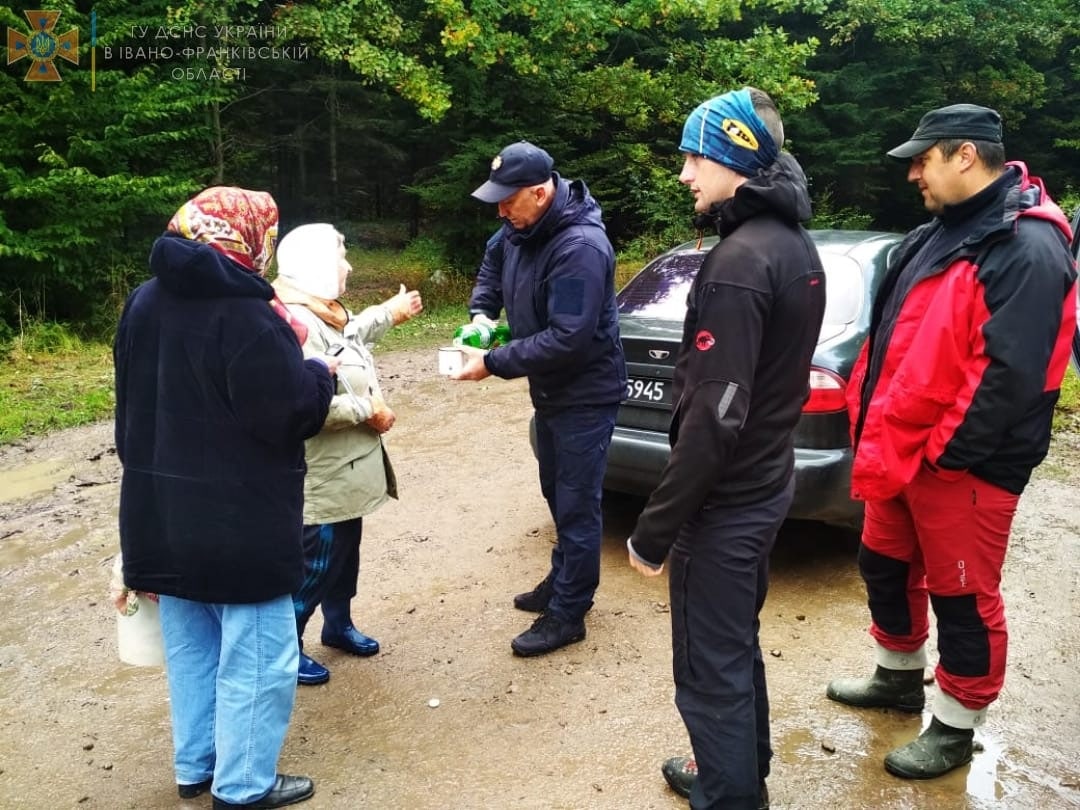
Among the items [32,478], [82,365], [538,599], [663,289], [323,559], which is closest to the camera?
[323,559]

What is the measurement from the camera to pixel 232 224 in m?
2.48

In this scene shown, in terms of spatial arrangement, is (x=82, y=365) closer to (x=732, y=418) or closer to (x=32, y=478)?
(x=32, y=478)

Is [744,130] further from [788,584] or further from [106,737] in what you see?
[106,737]

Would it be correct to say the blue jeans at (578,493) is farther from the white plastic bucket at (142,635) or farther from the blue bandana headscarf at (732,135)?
the white plastic bucket at (142,635)

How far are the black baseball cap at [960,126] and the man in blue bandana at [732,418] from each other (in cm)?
72

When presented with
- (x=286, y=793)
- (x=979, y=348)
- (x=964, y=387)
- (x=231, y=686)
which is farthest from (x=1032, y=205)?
(x=286, y=793)

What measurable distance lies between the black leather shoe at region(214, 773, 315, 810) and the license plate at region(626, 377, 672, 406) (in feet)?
8.00

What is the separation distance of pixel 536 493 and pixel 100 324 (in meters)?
7.81

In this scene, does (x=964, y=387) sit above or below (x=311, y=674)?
above

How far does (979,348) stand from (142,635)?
111 inches

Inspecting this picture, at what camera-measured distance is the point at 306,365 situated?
8.63 feet

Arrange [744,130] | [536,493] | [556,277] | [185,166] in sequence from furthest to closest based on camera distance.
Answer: [185,166], [536,493], [556,277], [744,130]

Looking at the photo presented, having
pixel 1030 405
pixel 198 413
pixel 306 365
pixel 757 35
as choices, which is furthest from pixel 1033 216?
pixel 757 35

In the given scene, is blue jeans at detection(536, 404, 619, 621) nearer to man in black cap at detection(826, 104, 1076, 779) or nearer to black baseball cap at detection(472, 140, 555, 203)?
black baseball cap at detection(472, 140, 555, 203)
